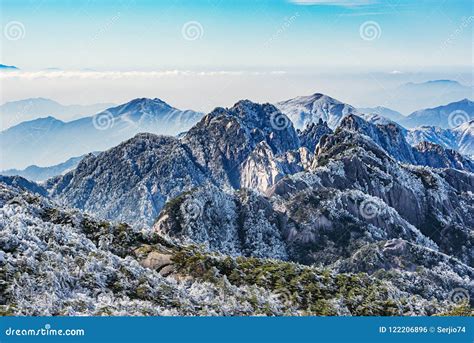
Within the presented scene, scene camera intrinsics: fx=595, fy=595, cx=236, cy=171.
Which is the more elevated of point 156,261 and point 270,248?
point 156,261

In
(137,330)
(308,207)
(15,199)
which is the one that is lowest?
(308,207)

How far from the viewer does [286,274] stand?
54.0m

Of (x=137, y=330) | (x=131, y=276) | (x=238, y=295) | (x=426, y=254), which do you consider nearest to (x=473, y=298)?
(x=426, y=254)

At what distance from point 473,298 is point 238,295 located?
60014 mm

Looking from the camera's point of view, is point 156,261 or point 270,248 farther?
point 270,248

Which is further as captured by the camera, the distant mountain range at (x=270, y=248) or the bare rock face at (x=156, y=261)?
the bare rock face at (x=156, y=261)

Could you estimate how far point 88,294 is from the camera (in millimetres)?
41344

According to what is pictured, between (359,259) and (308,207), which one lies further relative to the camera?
(308,207)

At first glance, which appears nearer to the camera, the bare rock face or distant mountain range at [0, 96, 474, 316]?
distant mountain range at [0, 96, 474, 316]

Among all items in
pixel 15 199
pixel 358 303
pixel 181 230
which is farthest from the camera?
pixel 181 230

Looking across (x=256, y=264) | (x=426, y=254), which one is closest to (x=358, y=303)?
(x=256, y=264)

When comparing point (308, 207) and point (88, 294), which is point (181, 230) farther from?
point (88, 294)

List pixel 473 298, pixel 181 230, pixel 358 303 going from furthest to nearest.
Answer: pixel 181 230 < pixel 473 298 < pixel 358 303

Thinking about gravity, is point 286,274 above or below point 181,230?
above
